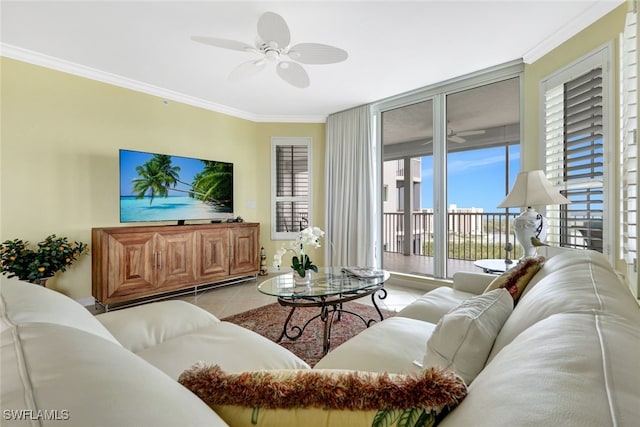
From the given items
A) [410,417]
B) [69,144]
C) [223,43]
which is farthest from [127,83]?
[410,417]

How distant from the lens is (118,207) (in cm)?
335

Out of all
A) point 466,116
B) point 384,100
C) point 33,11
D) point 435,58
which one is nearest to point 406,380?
point 435,58

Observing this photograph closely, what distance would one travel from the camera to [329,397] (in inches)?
20.3

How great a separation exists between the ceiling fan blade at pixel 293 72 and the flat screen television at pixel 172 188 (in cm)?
198

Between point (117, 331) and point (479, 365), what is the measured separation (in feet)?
5.01

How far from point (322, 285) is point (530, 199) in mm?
1668

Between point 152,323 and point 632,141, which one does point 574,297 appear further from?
point 152,323

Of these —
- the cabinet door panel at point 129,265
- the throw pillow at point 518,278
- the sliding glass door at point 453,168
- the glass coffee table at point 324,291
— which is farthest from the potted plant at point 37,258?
the sliding glass door at point 453,168

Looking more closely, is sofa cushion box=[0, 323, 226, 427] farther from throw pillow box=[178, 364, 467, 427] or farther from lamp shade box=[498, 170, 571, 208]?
lamp shade box=[498, 170, 571, 208]

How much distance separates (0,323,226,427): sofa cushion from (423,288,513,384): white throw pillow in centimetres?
66

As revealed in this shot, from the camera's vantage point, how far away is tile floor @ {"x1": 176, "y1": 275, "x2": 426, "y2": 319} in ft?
10.3

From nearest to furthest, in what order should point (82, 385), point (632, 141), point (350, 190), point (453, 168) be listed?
1. point (82, 385)
2. point (632, 141)
3. point (453, 168)
4. point (350, 190)

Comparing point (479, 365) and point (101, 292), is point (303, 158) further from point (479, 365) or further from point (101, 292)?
point (479, 365)

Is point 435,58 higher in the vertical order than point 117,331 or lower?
higher
